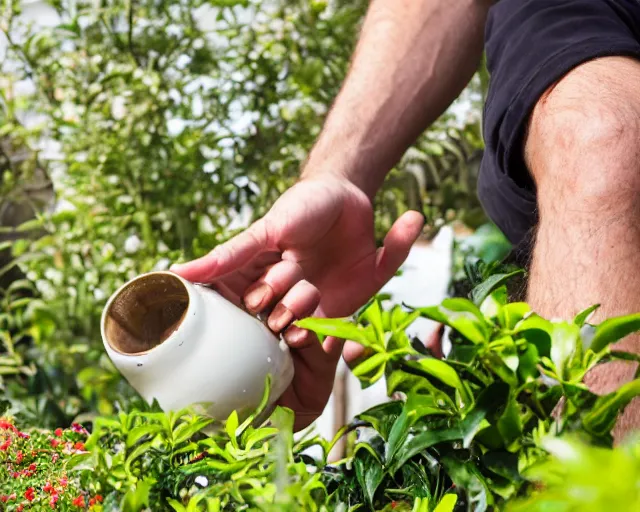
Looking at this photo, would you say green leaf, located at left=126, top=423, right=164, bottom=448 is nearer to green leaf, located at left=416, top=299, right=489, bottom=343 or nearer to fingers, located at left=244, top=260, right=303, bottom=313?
green leaf, located at left=416, top=299, right=489, bottom=343

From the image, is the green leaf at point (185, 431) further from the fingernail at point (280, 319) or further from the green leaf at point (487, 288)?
the fingernail at point (280, 319)

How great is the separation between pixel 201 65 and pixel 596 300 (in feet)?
6.75

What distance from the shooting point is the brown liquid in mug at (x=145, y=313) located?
1.05 metres

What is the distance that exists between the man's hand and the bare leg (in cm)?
25

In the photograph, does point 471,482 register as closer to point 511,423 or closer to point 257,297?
point 511,423

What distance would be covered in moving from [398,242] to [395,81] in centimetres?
37

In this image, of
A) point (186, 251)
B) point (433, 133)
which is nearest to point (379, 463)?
point (186, 251)

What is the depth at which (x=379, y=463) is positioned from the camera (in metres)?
0.69

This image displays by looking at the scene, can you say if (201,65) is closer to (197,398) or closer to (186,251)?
(186,251)

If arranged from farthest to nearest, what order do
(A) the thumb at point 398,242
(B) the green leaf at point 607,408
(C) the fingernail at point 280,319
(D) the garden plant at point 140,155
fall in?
(D) the garden plant at point 140,155 → (A) the thumb at point 398,242 → (C) the fingernail at point 280,319 → (B) the green leaf at point 607,408

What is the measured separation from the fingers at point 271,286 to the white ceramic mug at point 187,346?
70 mm

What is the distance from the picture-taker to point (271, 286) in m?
1.19

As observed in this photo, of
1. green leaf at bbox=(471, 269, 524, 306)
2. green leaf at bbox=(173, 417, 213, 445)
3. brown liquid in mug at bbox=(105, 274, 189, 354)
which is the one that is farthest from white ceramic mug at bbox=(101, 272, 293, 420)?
green leaf at bbox=(471, 269, 524, 306)

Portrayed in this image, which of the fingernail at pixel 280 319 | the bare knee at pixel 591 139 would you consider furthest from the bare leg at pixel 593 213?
the fingernail at pixel 280 319
